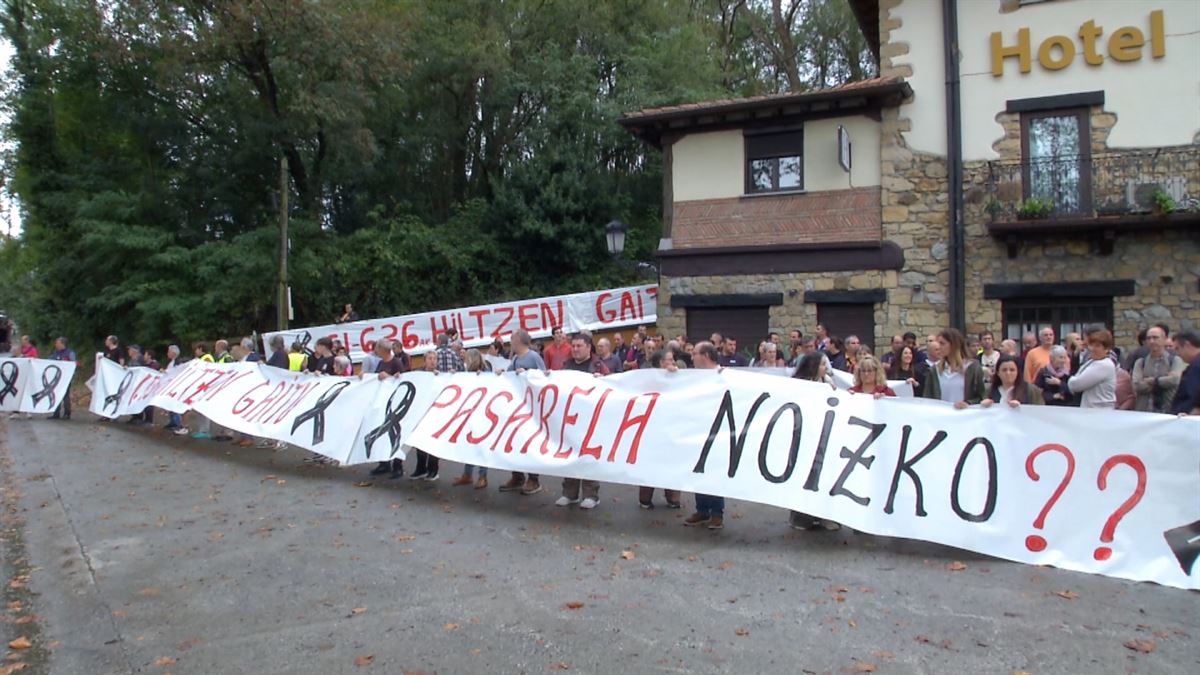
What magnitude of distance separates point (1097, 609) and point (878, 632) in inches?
59.7

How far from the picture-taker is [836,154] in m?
17.4

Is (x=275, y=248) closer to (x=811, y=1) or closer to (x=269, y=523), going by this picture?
(x=269, y=523)

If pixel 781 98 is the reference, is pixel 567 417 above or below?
below

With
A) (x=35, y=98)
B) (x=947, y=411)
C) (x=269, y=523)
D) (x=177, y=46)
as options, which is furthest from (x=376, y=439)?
(x=35, y=98)

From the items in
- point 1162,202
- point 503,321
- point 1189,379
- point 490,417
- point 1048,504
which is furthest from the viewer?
point 503,321

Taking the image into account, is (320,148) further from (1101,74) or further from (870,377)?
(870,377)

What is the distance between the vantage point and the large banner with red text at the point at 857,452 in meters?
6.12

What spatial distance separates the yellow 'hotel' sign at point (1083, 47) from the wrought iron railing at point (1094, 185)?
1.71m

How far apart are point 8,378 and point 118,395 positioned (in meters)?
3.86

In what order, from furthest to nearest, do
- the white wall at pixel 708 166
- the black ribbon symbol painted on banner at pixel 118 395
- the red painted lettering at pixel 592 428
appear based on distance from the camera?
the white wall at pixel 708 166 < the black ribbon symbol painted on banner at pixel 118 395 < the red painted lettering at pixel 592 428

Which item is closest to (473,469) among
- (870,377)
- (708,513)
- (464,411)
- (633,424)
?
(464,411)

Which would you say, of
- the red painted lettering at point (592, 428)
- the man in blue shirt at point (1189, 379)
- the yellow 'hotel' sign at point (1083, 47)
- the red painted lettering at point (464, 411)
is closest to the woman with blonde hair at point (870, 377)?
the man in blue shirt at point (1189, 379)

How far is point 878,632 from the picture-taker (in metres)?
5.07

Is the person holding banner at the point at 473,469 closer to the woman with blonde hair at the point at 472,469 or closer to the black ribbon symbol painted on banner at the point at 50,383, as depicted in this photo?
the woman with blonde hair at the point at 472,469
